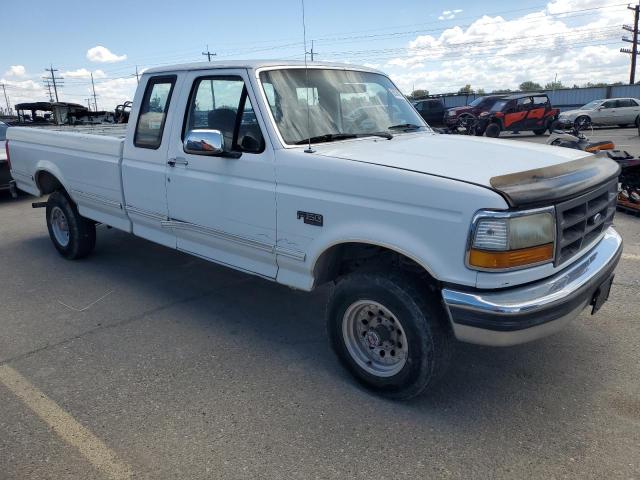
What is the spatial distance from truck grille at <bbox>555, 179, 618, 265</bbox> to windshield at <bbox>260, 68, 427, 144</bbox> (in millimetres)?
1581

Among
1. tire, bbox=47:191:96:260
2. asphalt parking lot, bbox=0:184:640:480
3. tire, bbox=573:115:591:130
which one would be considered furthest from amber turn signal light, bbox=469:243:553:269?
tire, bbox=573:115:591:130

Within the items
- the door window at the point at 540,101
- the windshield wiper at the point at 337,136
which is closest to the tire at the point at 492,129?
the door window at the point at 540,101

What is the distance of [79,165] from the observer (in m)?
5.45

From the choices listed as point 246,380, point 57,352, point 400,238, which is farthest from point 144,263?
point 400,238

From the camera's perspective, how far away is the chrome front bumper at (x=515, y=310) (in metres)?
2.60

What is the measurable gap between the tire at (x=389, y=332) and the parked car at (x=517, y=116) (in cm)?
1994

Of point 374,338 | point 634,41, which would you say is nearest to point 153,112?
point 374,338

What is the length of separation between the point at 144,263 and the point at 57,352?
227 cm

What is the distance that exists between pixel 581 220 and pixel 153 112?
3.54 meters

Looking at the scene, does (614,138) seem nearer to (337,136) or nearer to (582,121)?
(582,121)

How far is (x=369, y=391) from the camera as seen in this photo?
10.8 ft

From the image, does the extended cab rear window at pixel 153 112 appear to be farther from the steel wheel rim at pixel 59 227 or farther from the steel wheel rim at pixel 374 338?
the steel wheel rim at pixel 374 338

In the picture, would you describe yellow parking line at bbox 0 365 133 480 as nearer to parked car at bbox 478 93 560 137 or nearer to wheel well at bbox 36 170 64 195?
wheel well at bbox 36 170 64 195

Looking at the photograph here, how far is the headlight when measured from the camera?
99.9 inches
